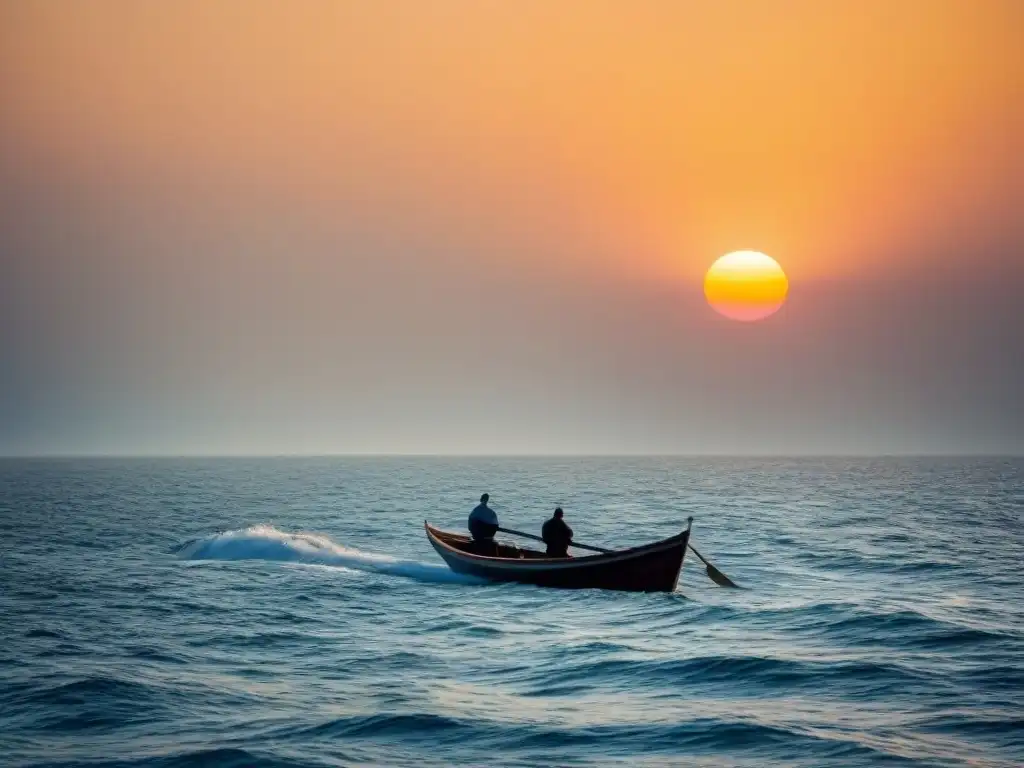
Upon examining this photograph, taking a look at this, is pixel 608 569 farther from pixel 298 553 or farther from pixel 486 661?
pixel 298 553

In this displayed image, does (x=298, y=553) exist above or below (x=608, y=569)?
below

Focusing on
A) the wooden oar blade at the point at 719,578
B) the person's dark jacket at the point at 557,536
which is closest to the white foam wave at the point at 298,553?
the person's dark jacket at the point at 557,536

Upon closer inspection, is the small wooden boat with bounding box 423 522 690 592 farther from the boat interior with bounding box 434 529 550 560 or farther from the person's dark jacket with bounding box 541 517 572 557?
the boat interior with bounding box 434 529 550 560

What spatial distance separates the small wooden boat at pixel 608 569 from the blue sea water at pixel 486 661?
0.50m

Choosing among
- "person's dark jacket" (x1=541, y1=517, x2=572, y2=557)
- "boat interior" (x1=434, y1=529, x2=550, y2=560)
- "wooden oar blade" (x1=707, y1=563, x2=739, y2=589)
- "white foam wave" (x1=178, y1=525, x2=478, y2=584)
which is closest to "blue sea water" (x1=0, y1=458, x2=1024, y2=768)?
"white foam wave" (x1=178, y1=525, x2=478, y2=584)

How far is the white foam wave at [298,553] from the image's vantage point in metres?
34.4

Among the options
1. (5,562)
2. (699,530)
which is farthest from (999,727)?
(699,530)

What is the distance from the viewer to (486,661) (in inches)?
795

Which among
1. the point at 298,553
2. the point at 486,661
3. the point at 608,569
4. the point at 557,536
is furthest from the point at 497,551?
the point at 486,661

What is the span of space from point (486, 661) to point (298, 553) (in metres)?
19.1

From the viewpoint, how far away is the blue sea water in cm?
1477

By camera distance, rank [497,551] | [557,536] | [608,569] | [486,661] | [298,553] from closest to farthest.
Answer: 1. [486,661]
2. [608,569]
3. [557,536]
4. [497,551]
5. [298,553]

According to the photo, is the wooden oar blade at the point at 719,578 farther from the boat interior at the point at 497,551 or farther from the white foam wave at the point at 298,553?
the white foam wave at the point at 298,553

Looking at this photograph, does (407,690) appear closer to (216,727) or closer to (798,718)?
(216,727)
